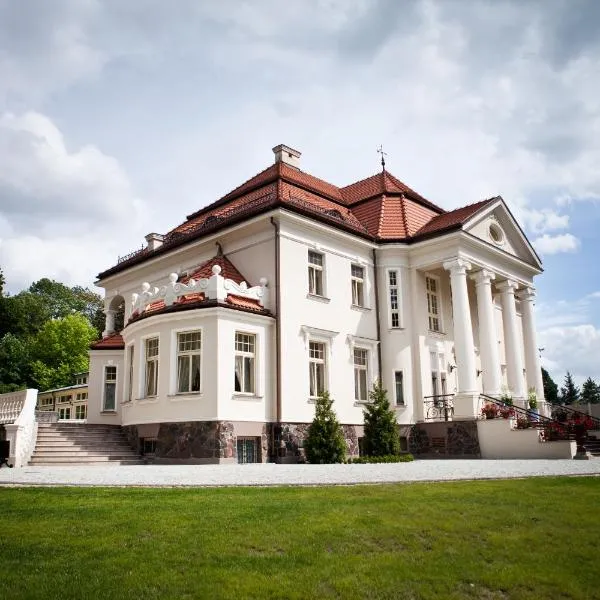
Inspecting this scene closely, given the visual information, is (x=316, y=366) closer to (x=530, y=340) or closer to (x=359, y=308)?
(x=359, y=308)

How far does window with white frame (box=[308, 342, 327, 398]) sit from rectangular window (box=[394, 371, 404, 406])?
11.2 feet

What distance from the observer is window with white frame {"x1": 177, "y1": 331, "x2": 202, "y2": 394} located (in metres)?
19.5

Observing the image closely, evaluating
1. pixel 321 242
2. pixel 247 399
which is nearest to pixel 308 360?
pixel 247 399

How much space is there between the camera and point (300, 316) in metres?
21.6

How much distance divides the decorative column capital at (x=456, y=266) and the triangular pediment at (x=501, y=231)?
48.7 inches

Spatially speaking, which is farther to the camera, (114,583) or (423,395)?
(423,395)

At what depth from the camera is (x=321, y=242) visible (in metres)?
23.1

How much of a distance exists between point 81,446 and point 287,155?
620 inches

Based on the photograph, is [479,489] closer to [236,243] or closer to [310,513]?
Result: [310,513]

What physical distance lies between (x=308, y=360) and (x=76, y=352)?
40521 millimetres

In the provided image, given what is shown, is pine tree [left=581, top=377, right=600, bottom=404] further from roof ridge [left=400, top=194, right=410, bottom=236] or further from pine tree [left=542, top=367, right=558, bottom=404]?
roof ridge [left=400, top=194, right=410, bottom=236]

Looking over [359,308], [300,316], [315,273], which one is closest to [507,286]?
[359,308]

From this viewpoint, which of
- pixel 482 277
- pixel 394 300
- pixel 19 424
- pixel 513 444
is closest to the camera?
pixel 19 424

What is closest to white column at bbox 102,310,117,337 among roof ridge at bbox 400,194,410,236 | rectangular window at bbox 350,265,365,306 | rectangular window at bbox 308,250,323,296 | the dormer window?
rectangular window at bbox 308,250,323,296
